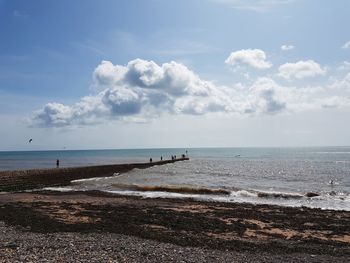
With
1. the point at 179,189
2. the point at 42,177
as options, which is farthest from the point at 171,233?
the point at 42,177

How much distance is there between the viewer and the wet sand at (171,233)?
12320mm

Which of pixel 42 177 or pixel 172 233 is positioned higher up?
pixel 42 177

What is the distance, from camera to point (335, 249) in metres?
14.1

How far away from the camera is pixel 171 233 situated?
1622 cm

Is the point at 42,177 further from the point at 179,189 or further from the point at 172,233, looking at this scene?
the point at 172,233

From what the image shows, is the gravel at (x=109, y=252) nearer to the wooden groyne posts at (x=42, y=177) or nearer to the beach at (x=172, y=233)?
the beach at (x=172, y=233)

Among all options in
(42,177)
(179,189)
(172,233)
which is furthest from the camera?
(42,177)

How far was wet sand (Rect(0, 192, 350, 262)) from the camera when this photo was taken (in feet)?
40.4

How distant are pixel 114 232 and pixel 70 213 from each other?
246 inches

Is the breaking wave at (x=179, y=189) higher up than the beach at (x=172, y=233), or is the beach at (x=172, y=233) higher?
the beach at (x=172, y=233)

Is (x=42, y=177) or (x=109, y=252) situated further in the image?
(x=42, y=177)

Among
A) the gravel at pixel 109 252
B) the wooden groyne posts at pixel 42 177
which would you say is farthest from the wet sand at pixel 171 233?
the wooden groyne posts at pixel 42 177

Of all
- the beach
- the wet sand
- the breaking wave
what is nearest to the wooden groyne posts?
the breaking wave

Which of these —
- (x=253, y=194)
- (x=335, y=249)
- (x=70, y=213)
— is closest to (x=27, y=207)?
(x=70, y=213)
